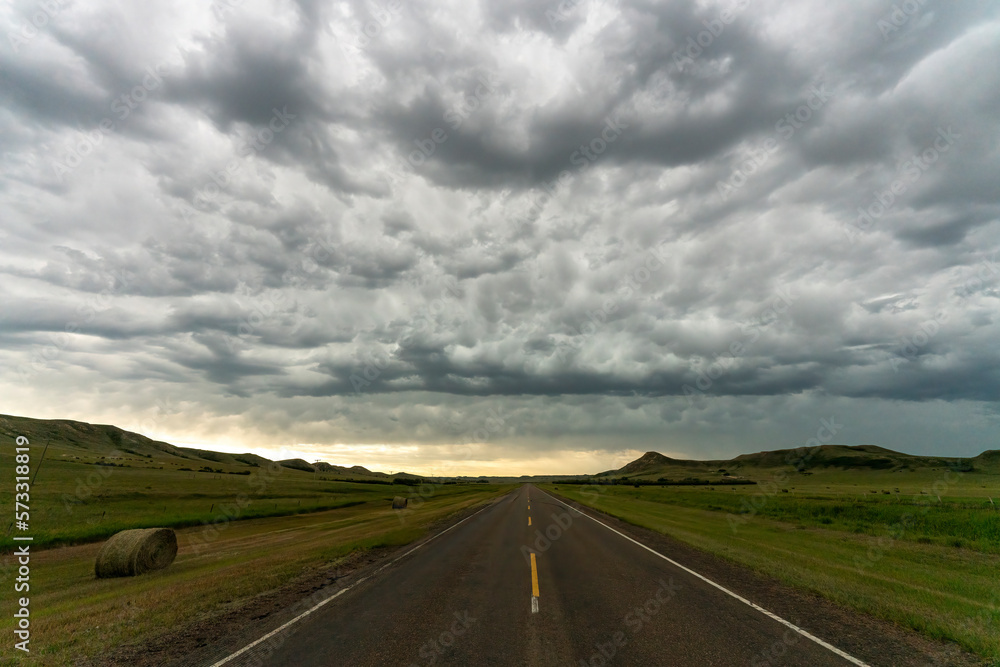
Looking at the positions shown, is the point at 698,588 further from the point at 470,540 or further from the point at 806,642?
the point at 470,540

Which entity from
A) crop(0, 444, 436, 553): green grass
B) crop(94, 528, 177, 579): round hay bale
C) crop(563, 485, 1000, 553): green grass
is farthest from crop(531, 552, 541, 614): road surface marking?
crop(0, 444, 436, 553): green grass

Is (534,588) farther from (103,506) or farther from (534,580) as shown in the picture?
(103,506)

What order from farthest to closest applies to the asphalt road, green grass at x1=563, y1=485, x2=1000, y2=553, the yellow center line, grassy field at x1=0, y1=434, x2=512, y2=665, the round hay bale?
green grass at x1=563, y1=485, x2=1000, y2=553 → the round hay bale → the yellow center line → grassy field at x1=0, y1=434, x2=512, y2=665 → the asphalt road

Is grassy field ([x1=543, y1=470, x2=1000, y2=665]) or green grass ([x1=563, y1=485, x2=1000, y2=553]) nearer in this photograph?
grassy field ([x1=543, y1=470, x2=1000, y2=665])

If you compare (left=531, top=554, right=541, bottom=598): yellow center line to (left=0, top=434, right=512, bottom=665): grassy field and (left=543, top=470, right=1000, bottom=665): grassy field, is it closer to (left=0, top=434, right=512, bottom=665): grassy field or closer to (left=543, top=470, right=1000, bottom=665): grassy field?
(left=0, top=434, right=512, bottom=665): grassy field

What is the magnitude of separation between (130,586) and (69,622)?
16.9 feet

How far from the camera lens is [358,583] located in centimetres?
1299

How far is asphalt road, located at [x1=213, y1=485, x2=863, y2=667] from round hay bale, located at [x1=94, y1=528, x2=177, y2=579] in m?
9.17

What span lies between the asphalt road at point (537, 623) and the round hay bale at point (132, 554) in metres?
9.17

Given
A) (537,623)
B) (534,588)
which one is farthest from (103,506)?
(537,623)

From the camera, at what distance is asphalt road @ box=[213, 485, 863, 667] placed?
24.6 feet

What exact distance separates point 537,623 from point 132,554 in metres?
15.2

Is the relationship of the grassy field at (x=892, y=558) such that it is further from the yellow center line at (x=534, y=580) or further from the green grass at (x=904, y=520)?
the yellow center line at (x=534, y=580)

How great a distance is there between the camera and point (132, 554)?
16.5 meters
